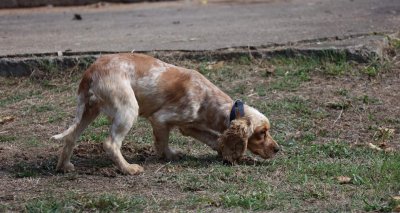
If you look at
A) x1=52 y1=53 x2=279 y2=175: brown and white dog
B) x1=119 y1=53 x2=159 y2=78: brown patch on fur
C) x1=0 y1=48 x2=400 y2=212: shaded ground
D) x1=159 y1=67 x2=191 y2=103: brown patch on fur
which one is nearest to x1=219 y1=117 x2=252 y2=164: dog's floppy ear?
x1=52 y1=53 x2=279 y2=175: brown and white dog

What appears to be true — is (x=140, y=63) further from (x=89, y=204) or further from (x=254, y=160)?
(x=89, y=204)

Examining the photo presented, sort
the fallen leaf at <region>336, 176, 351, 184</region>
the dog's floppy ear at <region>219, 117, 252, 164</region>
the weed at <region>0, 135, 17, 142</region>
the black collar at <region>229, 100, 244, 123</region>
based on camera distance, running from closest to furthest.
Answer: the fallen leaf at <region>336, 176, 351, 184</region> → the dog's floppy ear at <region>219, 117, 252, 164</region> → the black collar at <region>229, 100, 244, 123</region> → the weed at <region>0, 135, 17, 142</region>

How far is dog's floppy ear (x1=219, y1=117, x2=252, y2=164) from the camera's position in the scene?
277 inches

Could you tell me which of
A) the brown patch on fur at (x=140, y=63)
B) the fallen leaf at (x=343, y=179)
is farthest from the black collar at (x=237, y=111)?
the fallen leaf at (x=343, y=179)

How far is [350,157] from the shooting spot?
24.0ft

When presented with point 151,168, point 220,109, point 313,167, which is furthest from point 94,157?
point 313,167

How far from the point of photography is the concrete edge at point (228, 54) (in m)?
9.91

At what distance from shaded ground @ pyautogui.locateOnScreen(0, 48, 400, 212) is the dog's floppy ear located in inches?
4.6

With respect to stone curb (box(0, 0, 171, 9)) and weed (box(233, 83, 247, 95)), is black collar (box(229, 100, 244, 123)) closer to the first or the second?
weed (box(233, 83, 247, 95))

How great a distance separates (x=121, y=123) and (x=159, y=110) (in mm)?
524

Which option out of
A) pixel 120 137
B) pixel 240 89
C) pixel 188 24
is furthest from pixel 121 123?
pixel 188 24

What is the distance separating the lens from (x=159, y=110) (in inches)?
286

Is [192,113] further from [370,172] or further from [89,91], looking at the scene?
[370,172]

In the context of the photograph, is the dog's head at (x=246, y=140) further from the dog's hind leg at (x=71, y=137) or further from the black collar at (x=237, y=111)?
the dog's hind leg at (x=71, y=137)
